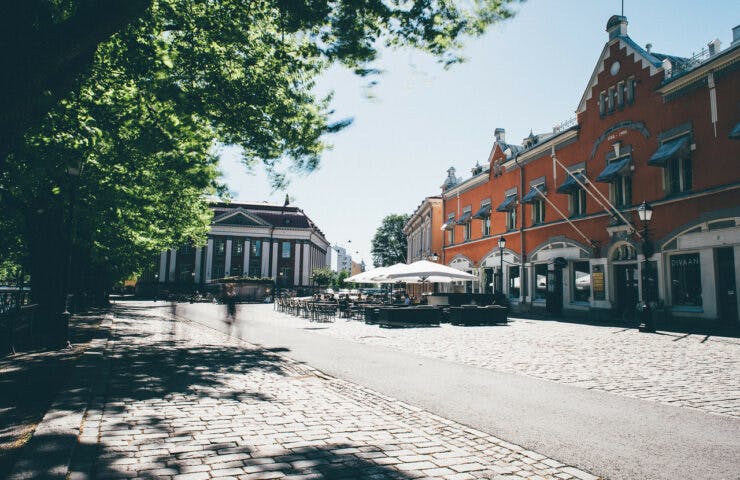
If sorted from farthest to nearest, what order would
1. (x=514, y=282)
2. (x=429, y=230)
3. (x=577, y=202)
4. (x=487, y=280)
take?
1. (x=429, y=230)
2. (x=487, y=280)
3. (x=514, y=282)
4. (x=577, y=202)

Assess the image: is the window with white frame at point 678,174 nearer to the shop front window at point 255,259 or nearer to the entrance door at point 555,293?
the entrance door at point 555,293

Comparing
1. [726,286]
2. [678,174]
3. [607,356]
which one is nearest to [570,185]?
[678,174]

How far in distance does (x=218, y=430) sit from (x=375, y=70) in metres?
5.65

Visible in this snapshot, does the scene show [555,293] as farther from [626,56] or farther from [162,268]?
[162,268]

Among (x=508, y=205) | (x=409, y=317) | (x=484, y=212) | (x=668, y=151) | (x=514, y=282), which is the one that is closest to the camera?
(x=668, y=151)

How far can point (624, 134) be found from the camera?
21.4 metres

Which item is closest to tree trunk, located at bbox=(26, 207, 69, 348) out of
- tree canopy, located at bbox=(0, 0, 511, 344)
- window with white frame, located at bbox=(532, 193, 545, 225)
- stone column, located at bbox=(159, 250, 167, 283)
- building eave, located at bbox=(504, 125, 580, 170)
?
tree canopy, located at bbox=(0, 0, 511, 344)

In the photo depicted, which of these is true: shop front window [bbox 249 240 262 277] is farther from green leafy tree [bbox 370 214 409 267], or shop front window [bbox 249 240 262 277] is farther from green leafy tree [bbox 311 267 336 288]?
green leafy tree [bbox 370 214 409 267]

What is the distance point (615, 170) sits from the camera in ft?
68.2

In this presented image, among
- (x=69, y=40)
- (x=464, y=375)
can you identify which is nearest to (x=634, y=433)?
(x=464, y=375)

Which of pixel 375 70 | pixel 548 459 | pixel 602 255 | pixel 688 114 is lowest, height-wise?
pixel 548 459

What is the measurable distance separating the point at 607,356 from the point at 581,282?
47.2 feet

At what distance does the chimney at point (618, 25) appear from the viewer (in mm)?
22062

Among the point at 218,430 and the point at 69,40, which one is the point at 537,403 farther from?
the point at 69,40
